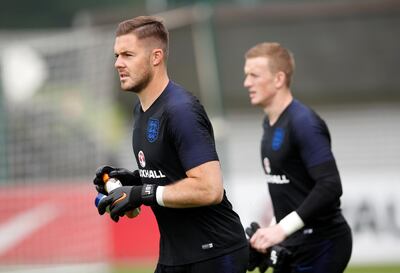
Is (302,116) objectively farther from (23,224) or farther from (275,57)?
(23,224)

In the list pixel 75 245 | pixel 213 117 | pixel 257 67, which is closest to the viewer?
pixel 257 67

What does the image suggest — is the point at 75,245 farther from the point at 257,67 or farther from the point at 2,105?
the point at 257,67

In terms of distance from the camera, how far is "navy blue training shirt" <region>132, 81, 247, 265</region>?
527 centimetres

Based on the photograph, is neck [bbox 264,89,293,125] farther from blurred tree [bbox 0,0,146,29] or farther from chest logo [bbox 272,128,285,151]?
blurred tree [bbox 0,0,146,29]

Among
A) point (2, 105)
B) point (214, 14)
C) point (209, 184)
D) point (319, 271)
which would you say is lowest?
point (319, 271)

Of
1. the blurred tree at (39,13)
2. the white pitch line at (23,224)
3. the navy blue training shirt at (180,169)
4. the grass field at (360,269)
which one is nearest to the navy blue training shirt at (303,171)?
the navy blue training shirt at (180,169)

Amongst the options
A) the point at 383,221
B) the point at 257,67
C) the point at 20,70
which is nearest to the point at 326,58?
the point at 383,221

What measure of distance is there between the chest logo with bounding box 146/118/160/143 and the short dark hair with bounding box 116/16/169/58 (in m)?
0.42

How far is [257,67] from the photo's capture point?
7422 mm

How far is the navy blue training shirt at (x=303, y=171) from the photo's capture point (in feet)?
21.7

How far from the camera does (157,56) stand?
5.56 metres

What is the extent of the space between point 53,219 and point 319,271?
802 centimetres

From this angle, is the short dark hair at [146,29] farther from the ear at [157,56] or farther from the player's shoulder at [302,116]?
the player's shoulder at [302,116]

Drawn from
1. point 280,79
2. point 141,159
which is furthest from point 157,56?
point 280,79
